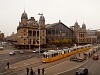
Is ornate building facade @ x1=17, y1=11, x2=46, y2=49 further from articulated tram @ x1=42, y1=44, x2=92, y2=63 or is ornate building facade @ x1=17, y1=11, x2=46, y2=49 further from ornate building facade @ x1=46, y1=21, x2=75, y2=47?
articulated tram @ x1=42, y1=44, x2=92, y2=63

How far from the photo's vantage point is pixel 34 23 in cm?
10012

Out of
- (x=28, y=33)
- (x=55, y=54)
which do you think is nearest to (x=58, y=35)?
(x=28, y=33)

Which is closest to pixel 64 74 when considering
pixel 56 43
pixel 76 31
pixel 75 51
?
pixel 75 51

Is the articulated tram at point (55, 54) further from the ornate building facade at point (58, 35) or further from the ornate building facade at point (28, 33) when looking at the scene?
the ornate building facade at point (58, 35)

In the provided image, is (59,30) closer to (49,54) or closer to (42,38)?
(42,38)

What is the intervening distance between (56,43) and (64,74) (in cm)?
7898

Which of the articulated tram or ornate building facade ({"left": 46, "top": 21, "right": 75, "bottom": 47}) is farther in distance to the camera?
ornate building facade ({"left": 46, "top": 21, "right": 75, "bottom": 47})

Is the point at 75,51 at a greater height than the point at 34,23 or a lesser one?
lesser

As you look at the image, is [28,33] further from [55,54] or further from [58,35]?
[55,54]

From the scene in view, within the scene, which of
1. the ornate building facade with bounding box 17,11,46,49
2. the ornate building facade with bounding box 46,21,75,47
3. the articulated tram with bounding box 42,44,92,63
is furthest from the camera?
the ornate building facade with bounding box 46,21,75,47

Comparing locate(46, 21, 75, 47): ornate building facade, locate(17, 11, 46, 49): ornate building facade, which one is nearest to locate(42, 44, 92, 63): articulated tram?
locate(17, 11, 46, 49): ornate building facade

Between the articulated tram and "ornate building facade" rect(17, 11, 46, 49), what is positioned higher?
"ornate building facade" rect(17, 11, 46, 49)

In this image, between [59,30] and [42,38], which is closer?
[42,38]

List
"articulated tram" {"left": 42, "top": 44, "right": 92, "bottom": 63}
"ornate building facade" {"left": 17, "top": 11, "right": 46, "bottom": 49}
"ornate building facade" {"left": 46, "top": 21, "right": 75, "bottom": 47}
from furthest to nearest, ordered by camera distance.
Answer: "ornate building facade" {"left": 46, "top": 21, "right": 75, "bottom": 47}, "ornate building facade" {"left": 17, "top": 11, "right": 46, "bottom": 49}, "articulated tram" {"left": 42, "top": 44, "right": 92, "bottom": 63}
